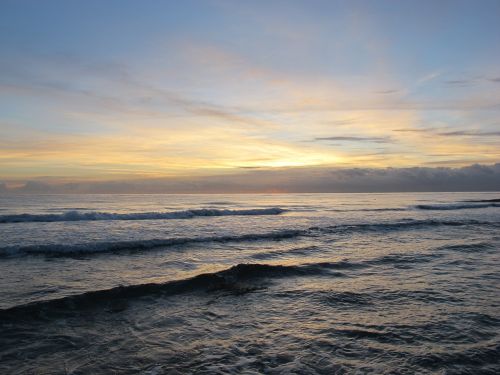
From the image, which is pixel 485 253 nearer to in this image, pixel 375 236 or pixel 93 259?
pixel 375 236

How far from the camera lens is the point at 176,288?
10.6m

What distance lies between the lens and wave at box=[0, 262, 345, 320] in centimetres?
849

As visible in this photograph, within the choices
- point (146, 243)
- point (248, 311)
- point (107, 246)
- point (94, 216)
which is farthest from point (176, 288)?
point (94, 216)

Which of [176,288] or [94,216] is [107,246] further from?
[94,216]

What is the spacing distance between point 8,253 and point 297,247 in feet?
45.7

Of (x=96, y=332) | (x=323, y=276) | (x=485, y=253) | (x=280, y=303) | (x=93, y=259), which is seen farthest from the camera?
(x=485, y=253)

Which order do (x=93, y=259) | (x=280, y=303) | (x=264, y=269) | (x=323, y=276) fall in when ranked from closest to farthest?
(x=280, y=303) → (x=323, y=276) → (x=264, y=269) → (x=93, y=259)

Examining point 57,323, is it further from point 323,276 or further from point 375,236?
point 375,236

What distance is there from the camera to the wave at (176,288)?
849cm

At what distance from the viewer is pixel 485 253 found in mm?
16109

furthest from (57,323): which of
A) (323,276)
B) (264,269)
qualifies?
(323,276)

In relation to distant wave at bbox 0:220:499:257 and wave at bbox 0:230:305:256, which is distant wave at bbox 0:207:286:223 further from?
wave at bbox 0:230:305:256

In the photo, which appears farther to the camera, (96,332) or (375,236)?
(375,236)

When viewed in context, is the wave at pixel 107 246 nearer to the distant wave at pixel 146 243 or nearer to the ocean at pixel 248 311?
the distant wave at pixel 146 243
